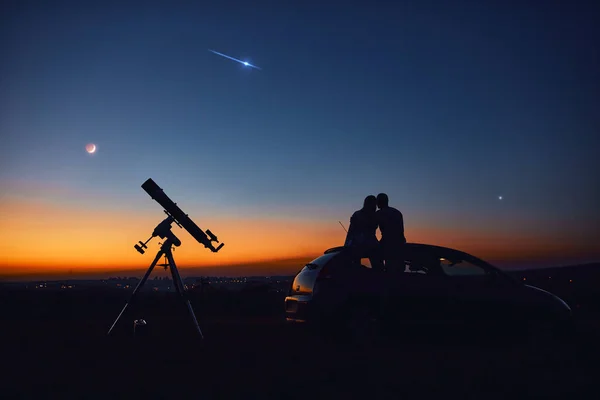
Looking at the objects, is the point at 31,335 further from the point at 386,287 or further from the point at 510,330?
the point at 510,330

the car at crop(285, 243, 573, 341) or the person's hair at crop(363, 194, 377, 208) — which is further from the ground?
the person's hair at crop(363, 194, 377, 208)

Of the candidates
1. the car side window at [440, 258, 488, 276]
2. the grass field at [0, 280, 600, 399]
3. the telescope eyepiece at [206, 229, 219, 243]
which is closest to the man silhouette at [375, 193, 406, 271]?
the car side window at [440, 258, 488, 276]

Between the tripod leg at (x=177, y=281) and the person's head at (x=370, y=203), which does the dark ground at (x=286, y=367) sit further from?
the person's head at (x=370, y=203)

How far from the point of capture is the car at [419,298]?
10172 millimetres

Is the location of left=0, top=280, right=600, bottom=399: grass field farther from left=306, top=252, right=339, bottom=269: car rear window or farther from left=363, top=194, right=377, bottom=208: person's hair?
left=363, top=194, right=377, bottom=208: person's hair

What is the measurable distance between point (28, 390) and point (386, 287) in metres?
6.02

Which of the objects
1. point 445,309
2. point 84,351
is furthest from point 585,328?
point 84,351

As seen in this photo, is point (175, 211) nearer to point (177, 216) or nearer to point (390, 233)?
point (177, 216)

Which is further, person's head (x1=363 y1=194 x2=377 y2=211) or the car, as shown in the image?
person's head (x1=363 y1=194 x2=377 y2=211)

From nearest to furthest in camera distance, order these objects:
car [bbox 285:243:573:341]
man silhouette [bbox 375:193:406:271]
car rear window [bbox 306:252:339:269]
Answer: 1. car [bbox 285:243:573:341]
2. car rear window [bbox 306:252:339:269]
3. man silhouette [bbox 375:193:406:271]

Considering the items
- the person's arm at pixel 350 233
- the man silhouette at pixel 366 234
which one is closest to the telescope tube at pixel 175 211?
the person's arm at pixel 350 233

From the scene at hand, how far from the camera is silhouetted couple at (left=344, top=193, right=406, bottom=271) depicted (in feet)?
35.0

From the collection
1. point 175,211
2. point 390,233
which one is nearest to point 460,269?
point 390,233

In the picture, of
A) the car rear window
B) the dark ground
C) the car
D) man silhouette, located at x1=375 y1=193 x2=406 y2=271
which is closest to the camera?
the dark ground
